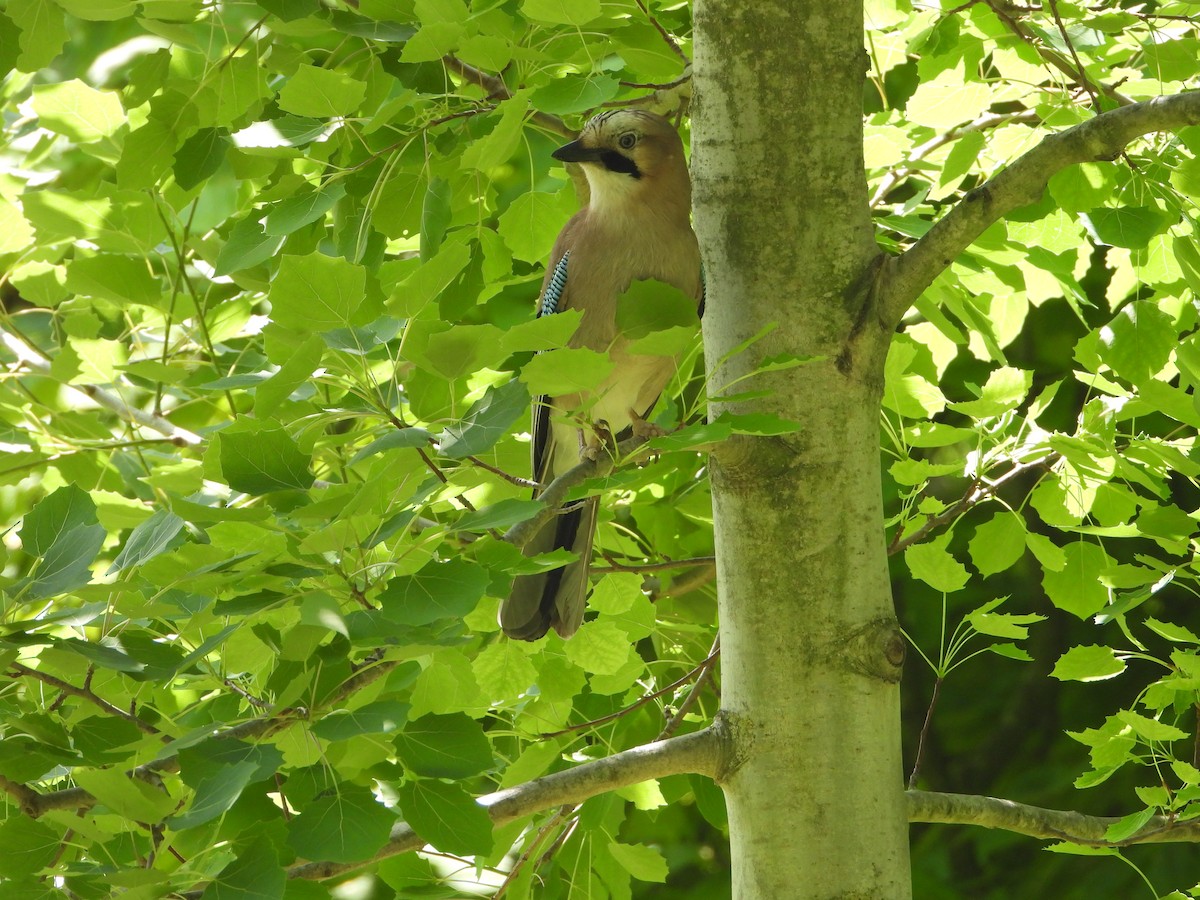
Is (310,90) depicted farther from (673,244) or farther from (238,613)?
(673,244)

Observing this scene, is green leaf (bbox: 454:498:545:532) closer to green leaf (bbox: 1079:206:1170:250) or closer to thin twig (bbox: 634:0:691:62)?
thin twig (bbox: 634:0:691:62)

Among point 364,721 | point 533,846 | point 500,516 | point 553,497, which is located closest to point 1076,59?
point 553,497

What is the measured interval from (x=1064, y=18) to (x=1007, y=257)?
41 cm

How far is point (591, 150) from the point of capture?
8.04 feet

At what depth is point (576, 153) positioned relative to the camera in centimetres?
236

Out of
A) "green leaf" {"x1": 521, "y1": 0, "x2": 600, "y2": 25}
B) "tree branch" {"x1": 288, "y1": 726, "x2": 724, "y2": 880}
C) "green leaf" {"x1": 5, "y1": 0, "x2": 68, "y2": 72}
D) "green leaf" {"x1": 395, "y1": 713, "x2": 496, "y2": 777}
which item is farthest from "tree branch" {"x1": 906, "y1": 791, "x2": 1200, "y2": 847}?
"green leaf" {"x1": 5, "y1": 0, "x2": 68, "y2": 72}

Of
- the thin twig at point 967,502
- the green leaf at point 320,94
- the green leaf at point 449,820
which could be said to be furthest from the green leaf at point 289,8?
the thin twig at point 967,502

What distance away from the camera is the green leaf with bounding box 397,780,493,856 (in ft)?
4.37

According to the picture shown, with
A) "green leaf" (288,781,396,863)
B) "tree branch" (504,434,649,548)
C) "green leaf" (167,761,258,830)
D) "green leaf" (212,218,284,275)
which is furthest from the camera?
"green leaf" (212,218,284,275)

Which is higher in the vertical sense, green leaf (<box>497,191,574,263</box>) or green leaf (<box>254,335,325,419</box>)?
green leaf (<box>497,191,574,263</box>)

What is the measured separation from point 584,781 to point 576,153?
51.2 inches

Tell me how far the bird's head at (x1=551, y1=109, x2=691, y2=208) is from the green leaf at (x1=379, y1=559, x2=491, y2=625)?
143cm

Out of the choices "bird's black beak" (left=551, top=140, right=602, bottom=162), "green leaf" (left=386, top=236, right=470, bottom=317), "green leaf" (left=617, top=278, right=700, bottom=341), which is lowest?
"green leaf" (left=617, top=278, right=700, bottom=341)

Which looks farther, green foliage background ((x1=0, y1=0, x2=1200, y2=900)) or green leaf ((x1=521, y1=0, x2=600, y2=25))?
green leaf ((x1=521, y1=0, x2=600, y2=25))
